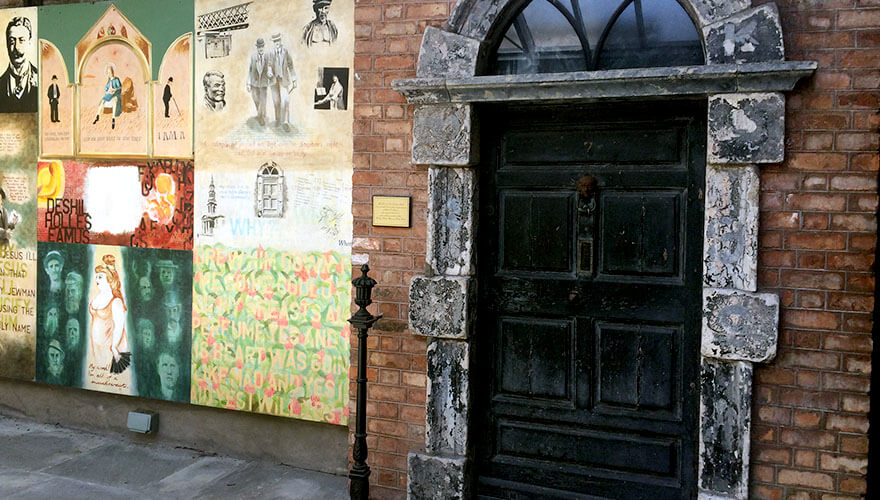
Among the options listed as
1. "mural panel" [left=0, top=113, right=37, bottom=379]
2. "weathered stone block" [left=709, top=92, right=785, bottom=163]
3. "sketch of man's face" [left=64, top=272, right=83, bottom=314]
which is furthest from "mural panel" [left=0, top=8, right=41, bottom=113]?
"weathered stone block" [left=709, top=92, right=785, bottom=163]

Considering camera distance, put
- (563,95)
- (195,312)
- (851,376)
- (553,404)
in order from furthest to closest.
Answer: (195,312) → (553,404) → (563,95) → (851,376)

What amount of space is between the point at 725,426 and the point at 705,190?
3.94ft

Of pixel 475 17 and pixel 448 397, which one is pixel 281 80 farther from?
pixel 448 397

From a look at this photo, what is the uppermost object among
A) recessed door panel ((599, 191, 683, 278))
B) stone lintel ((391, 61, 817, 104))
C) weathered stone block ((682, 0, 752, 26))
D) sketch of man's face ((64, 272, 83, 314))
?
weathered stone block ((682, 0, 752, 26))

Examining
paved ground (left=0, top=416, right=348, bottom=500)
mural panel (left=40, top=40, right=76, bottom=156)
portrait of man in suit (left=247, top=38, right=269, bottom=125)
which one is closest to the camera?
paved ground (left=0, top=416, right=348, bottom=500)

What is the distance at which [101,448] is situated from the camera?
5.38m

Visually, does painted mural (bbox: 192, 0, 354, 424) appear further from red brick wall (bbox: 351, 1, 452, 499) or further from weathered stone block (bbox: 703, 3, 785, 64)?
weathered stone block (bbox: 703, 3, 785, 64)

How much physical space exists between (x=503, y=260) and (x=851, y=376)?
1.87 metres

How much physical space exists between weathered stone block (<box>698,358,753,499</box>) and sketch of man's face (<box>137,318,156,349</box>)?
12.2ft

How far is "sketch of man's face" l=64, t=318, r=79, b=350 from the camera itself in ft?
18.3

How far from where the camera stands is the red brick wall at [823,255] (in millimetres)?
3551

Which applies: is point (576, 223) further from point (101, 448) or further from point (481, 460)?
point (101, 448)

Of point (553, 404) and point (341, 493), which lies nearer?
point (553, 404)

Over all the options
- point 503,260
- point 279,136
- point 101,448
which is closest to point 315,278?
point 279,136
